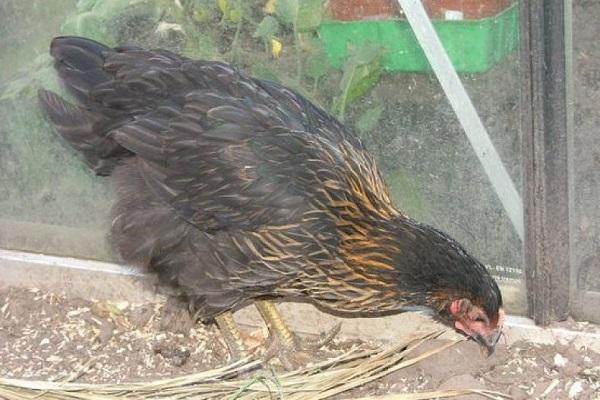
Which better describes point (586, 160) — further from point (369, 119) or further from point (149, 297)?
point (149, 297)

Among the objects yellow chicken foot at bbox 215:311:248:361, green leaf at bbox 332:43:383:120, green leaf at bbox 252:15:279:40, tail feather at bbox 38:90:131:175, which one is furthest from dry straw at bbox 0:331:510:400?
green leaf at bbox 252:15:279:40

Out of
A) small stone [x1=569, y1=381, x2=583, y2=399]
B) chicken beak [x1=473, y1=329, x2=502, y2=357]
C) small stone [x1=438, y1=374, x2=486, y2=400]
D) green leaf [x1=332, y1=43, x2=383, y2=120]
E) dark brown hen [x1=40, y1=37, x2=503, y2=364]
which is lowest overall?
small stone [x1=569, y1=381, x2=583, y2=399]

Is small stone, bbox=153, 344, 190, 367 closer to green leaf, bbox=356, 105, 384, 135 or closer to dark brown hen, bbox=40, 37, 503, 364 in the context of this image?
dark brown hen, bbox=40, 37, 503, 364

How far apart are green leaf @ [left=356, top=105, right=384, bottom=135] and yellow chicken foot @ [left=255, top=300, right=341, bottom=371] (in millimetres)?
772

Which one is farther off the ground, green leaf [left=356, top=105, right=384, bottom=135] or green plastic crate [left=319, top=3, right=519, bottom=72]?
green plastic crate [left=319, top=3, right=519, bottom=72]

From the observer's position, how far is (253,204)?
3.17 meters

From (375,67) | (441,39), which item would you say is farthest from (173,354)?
(441,39)

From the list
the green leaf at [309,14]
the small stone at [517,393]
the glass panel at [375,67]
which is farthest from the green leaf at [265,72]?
the small stone at [517,393]

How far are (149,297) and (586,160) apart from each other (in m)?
1.86

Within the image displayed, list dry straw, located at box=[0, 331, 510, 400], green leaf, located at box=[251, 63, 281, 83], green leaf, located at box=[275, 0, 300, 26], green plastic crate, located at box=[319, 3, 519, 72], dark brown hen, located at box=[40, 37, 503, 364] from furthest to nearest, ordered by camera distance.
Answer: green leaf, located at box=[251, 63, 281, 83], green leaf, located at box=[275, 0, 300, 26], dry straw, located at box=[0, 331, 510, 400], green plastic crate, located at box=[319, 3, 519, 72], dark brown hen, located at box=[40, 37, 503, 364]

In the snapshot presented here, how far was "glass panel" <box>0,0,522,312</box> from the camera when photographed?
338cm

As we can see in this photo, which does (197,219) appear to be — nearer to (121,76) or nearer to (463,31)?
(121,76)

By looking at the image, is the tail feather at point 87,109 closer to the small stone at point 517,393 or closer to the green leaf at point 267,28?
the green leaf at point 267,28

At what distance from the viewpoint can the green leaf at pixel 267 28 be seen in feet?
11.7
